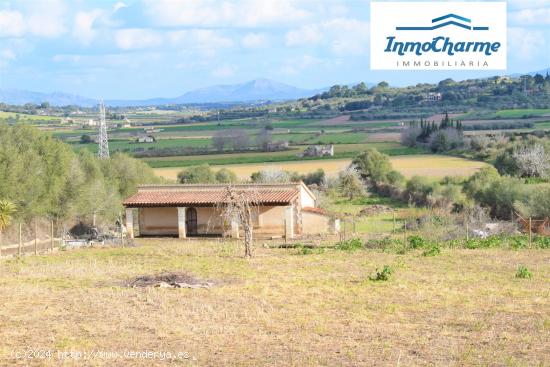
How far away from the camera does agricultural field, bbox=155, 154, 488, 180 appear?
6384 centimetres

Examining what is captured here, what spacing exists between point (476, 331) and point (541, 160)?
46609 millimetres

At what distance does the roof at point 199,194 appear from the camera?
3697 cm

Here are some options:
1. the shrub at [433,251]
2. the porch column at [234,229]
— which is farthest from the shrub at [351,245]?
the porch column at [234,229]

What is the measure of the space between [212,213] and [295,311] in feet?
65.1

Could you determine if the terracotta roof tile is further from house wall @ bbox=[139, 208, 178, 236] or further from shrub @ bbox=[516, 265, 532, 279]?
shrub @ bbox=[516, 265, 532, 279]

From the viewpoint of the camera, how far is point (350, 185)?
59.5 metres

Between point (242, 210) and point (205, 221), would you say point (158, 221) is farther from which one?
point (242, 210)

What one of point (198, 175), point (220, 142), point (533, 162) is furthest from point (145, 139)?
point (533, 162)

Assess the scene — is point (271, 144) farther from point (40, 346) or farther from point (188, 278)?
point (40, 346)

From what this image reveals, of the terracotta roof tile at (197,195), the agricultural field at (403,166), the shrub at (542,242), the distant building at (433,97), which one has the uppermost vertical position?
the distant building at (433,97)

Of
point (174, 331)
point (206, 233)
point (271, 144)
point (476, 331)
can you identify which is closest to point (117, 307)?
point (174, 331)

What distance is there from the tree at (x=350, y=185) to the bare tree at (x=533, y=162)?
1116 centimetres

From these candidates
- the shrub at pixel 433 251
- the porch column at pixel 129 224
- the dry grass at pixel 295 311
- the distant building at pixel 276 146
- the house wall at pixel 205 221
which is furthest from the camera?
the distant building at pixel 276 146

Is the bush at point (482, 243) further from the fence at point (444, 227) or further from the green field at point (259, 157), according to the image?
the green field at point (259, 157)
